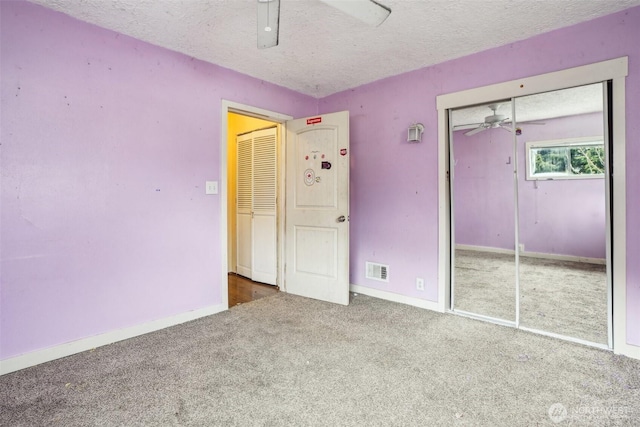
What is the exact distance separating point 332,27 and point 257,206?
2413 mm

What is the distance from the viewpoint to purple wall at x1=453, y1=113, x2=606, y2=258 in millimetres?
3939

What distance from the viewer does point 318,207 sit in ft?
11.3

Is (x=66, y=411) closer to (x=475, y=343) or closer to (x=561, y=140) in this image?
(x=475, y=343)

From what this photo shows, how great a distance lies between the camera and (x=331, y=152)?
3.34 metres

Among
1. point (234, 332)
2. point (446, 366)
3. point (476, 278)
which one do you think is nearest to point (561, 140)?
point (476, 278)

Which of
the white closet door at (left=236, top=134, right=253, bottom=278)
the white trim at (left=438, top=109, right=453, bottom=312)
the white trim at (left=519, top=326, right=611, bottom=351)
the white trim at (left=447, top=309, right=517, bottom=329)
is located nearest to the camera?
the white trim at (left=519, top=326, right=611, bottom=351)

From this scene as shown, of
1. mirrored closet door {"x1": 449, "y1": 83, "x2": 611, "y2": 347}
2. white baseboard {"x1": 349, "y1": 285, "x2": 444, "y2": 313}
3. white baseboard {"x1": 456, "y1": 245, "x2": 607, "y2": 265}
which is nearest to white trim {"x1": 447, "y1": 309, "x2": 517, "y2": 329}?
mirrored closet door {"x1": 449, "y1": 83, "x2": 611, "y2": 347}

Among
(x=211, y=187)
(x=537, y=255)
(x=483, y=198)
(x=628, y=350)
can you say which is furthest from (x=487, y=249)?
(x=211, y=187)

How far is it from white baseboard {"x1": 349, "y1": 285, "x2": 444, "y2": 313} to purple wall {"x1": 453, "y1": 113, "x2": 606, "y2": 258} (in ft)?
4.25

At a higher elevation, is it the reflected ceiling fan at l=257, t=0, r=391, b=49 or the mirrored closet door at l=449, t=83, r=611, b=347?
the reflected ceiling fan at l=257, t=0, r=391, b=49

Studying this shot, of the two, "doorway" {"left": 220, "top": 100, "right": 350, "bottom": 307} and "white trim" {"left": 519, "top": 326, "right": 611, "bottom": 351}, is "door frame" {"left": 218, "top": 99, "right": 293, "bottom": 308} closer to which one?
"doorway" {"left": 220, "top": 100, "right": 350, "bottom": 307}

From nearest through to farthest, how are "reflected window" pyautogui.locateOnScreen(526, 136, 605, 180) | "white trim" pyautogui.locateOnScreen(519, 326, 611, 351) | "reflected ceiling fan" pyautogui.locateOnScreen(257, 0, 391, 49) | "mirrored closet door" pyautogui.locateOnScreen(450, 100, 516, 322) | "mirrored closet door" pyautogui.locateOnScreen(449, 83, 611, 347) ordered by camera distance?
1. "reflected ceiling fan" pyautogui.locateOnScreen(257, 0, 391, 49)
2. "white trim" pyautogui.locateOnScreen(519, 326, 611, 351)
3. "mirrored closet door" pyautogui.locateOnScreen(449, 83, 611, 347)
4. "reflected window" pyautogui.locateOnScreen(526, 136, 605, 180)
5. "mirrored closet door" pyautogui.locateOnScreen(450, 100, 516, 322)

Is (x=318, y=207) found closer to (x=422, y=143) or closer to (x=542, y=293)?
(x=422, y=143)

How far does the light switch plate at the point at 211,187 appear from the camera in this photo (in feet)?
9.92
